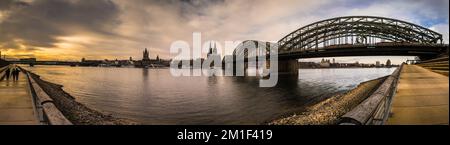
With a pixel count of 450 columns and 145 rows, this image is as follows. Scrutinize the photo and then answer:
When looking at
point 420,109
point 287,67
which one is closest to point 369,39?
point 287,67

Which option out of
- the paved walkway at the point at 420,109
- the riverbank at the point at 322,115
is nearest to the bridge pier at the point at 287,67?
the riverbank at the point at 322,115

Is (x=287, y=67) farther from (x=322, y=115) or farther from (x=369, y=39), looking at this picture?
(x=322, y=115)

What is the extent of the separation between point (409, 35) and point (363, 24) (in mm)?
5909

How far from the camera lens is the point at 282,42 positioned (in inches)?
2057

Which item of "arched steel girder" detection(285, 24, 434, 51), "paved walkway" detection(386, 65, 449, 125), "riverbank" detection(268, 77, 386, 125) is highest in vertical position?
"arched steel girder" detection(285, 24, 434, 51)

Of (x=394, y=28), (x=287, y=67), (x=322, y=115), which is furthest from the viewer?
(x=287, y=67)

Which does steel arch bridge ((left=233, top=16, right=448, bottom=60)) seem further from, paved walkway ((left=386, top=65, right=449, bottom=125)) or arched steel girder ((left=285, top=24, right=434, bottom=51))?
paved walkway ((left=386, top=65, right=449, bottom=125))

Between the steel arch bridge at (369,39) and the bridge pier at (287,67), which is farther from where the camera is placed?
the bridge pier at (287,67)

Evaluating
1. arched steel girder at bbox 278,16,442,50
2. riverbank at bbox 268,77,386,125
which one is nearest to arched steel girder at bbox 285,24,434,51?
arched steel girder at bbox 278,16,442,50

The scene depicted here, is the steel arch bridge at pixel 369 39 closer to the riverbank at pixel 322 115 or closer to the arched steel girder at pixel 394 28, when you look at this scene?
the arched steel girder at pixel 394 28

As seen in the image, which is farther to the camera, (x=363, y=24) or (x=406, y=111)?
(x=363, y=24)

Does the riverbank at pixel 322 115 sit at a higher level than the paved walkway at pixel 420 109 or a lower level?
lower
